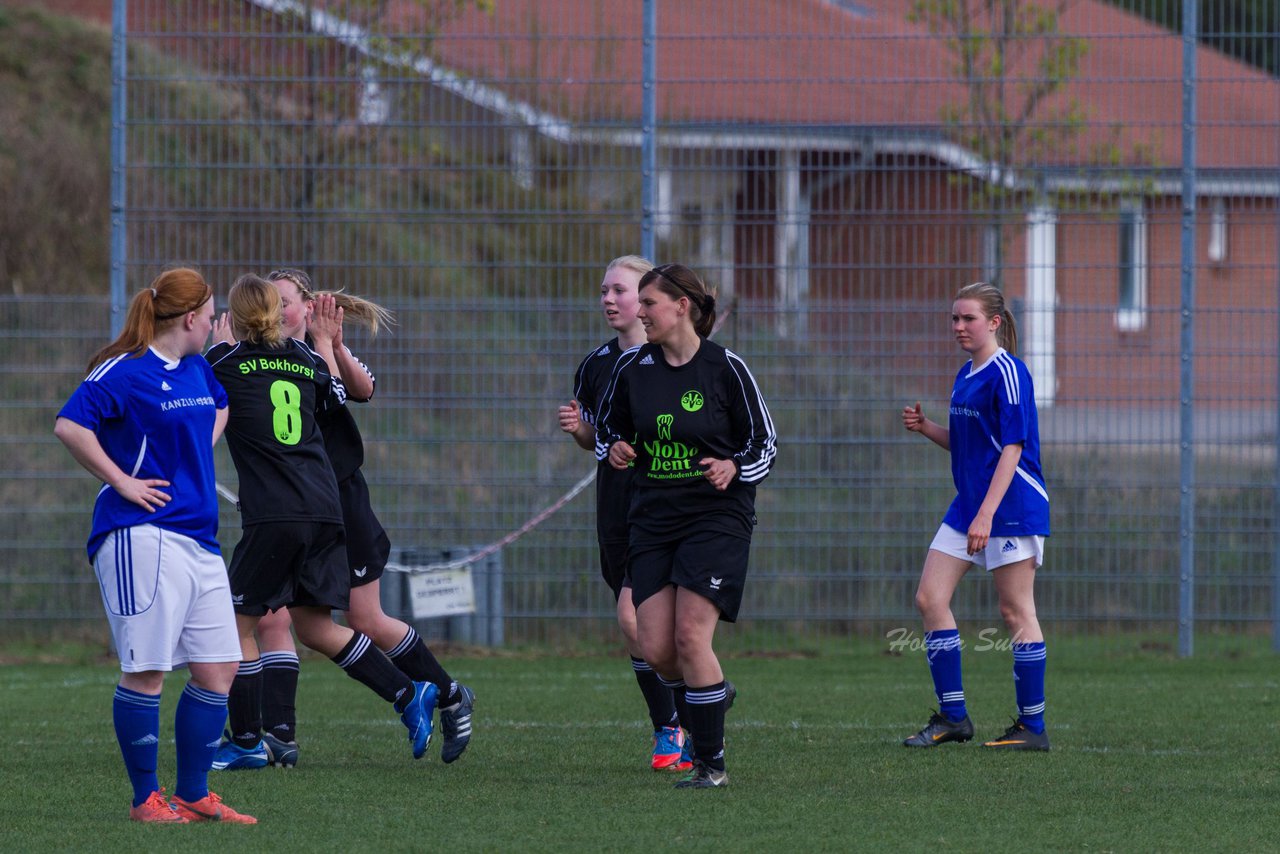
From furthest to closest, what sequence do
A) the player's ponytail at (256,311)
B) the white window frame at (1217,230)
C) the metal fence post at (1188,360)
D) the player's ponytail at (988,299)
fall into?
the white window frame at (1217,230) → the metal fence post at (1188,360) → the player's ponytail at (988,299) → the player's ponytail at (256,311)

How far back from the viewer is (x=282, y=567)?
593 cm

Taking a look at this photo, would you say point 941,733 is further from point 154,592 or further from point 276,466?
point 154,592

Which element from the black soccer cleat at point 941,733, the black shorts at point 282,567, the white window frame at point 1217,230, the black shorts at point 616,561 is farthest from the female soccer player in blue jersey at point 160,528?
the white window frame at point 1217,230

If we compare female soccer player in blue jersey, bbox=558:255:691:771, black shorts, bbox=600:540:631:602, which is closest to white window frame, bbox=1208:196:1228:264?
female soccer player in blue jersey, bbox=558:255:691:771

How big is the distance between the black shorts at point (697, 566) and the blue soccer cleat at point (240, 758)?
5.22ft

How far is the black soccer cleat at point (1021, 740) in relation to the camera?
664 centimetres

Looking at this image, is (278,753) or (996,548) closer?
(278,753)

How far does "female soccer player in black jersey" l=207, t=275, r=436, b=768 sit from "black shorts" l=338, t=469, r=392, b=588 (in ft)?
1.12

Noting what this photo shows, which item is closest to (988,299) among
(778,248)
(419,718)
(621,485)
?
(621,485)

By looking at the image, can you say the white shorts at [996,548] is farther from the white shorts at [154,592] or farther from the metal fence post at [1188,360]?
the metal fence post at [1188,360]

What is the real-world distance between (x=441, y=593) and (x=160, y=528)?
5.50 metres

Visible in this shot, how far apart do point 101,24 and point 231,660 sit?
1554 cm

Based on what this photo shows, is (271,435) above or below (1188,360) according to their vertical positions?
below

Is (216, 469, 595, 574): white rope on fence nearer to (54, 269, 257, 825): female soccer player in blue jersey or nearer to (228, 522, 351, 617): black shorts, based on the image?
(228, 522, 351, 617): black shorts
